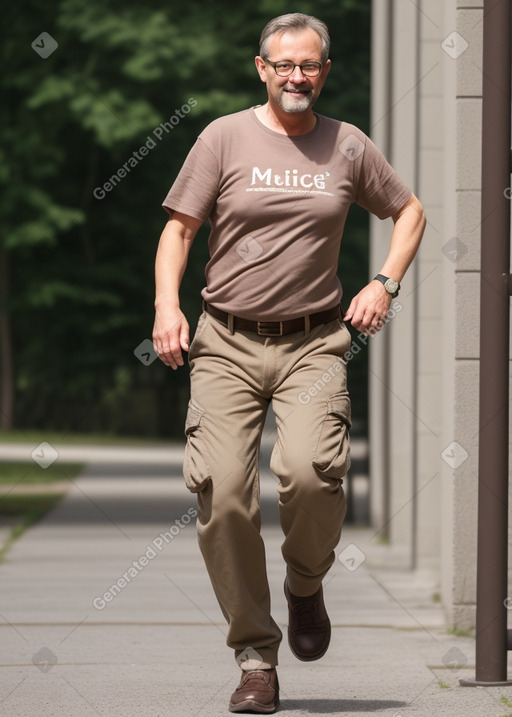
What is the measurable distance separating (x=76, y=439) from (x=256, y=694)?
32.8 metres

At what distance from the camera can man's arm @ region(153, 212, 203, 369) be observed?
4.91 m

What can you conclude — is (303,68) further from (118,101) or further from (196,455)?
(118,101)

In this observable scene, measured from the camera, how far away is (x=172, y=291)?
5.05 metres

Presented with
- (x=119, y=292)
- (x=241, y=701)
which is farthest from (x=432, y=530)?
(x=119, y=292)

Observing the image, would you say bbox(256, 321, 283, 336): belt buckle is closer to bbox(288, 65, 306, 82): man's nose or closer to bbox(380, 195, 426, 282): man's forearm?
bbox(380, 195, 426, 282): man's forearm

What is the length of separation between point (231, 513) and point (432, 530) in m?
5.01

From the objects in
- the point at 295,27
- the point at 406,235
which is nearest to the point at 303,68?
the point at 295,27

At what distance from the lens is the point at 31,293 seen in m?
24.2

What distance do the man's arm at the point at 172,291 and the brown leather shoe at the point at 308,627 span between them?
3.05 feet

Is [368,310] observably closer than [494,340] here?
Yes

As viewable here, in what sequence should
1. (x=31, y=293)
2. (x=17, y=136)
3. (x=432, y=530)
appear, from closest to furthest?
(x=432, y=530)
(x=17, y=136)
(x=31, y=293)

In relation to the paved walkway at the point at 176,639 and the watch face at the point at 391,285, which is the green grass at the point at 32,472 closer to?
the paved walkway at the point at 176,639

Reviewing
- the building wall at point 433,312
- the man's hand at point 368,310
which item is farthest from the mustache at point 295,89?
the building wall at point 433,312

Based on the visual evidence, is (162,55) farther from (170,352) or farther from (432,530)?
(170,352)
